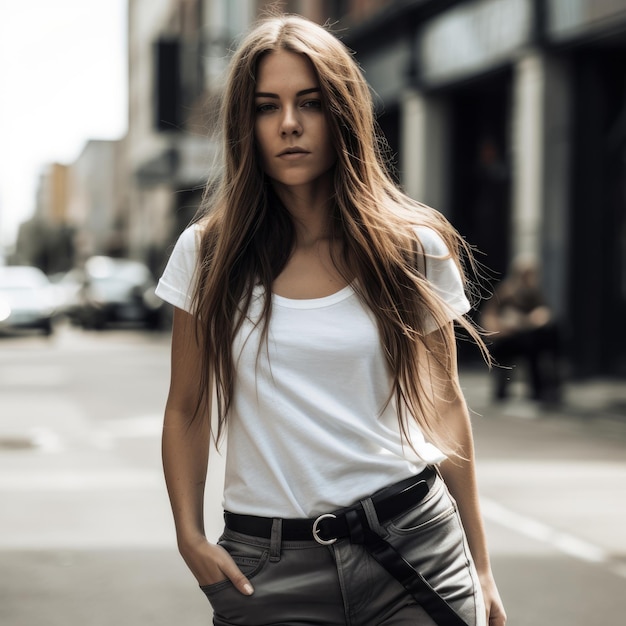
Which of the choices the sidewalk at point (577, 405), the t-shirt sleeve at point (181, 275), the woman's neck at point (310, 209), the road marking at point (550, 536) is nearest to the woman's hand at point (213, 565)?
the t-shirt sleeve at point (181, 275)

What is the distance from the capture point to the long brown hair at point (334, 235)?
2459mm

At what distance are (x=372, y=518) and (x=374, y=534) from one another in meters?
0.03

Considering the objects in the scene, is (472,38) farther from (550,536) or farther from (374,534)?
(374,534)

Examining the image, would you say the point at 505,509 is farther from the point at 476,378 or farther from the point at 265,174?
the point at 476,378

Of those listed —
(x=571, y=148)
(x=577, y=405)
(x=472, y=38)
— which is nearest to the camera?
(x=577, y=405)

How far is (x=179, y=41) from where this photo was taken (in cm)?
3278

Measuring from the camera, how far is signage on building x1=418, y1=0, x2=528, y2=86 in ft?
56.4

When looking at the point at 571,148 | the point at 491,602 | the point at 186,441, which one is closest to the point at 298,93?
the point at 186,441

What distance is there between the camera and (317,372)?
2.40 m

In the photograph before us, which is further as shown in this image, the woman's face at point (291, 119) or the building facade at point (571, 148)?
the building facade at point (571, 148)

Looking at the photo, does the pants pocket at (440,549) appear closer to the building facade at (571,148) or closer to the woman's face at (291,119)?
the woman's face at (291,119)

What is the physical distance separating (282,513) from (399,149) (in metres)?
20.8

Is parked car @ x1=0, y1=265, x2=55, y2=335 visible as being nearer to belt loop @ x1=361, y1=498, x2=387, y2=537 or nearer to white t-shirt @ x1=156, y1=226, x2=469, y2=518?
white t-shirt @ x1=156, y1=226, x2=469, y2=518

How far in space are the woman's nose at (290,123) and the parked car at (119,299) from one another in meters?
32.0
